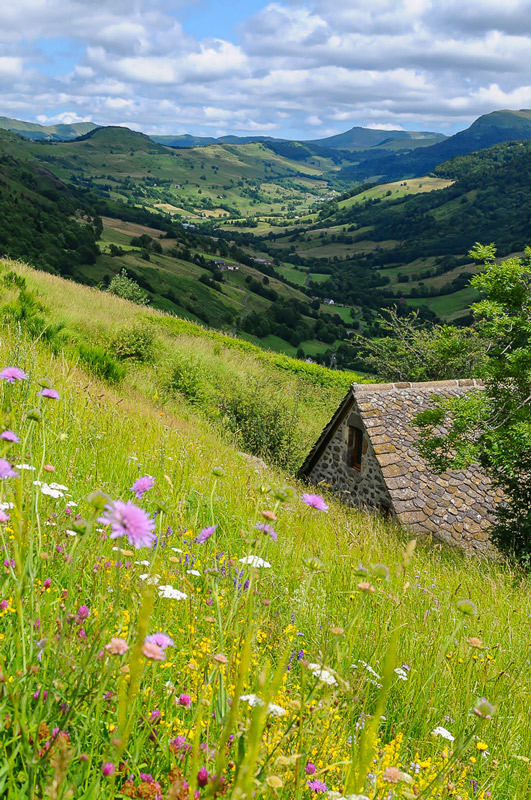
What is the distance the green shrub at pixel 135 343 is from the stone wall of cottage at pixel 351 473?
716 cm

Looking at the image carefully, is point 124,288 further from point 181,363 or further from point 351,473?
point 351,473

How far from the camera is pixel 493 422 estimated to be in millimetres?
12555

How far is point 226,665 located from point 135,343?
1810cm

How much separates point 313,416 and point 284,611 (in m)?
25.8

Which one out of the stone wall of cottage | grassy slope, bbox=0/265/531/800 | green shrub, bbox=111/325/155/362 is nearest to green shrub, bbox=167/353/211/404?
green shrub, bbox=111/325/155/362

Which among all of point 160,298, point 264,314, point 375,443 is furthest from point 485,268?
point 264,314

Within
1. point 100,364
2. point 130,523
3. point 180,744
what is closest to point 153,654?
point 130,523

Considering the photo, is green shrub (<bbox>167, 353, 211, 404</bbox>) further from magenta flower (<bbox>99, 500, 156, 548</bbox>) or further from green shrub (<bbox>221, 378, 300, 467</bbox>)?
magenta flower (<bbox>99, 500, 156, 548</bbox>)

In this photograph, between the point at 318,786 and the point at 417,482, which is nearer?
the point at 318,786

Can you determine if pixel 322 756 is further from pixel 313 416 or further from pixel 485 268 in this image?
pixel 313 416

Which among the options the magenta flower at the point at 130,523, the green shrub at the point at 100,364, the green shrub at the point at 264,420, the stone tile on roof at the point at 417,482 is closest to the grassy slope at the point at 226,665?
the magenta flower at the point at 130,523

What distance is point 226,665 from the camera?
1.85m

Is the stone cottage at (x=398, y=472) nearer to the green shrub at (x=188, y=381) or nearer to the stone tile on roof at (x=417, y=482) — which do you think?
the stone tile on roof at (x=417, y=482)

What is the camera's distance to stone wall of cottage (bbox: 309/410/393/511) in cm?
1658
